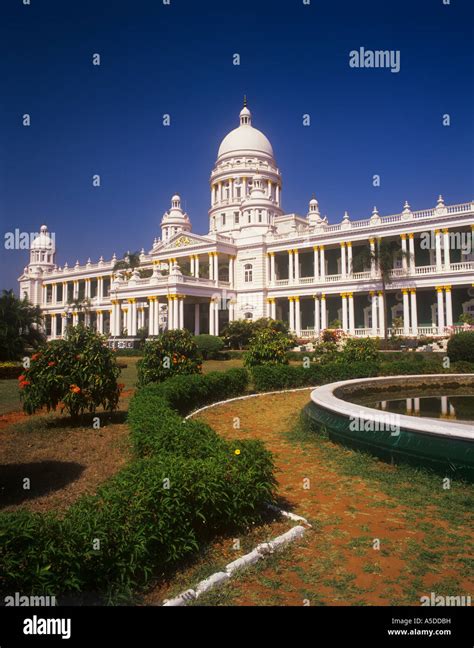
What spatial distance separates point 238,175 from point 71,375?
178 ft

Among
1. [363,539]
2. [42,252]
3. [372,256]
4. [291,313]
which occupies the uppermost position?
[42,252]

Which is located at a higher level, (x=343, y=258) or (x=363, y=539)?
(x=343, y=258)

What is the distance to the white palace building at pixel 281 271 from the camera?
37.1m

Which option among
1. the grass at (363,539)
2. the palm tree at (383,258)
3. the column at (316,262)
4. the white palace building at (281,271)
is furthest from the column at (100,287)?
the grass at (363,539)

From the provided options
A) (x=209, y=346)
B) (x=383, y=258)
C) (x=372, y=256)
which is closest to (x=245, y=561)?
(x=209, y=346)

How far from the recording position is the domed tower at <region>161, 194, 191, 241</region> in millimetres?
65438

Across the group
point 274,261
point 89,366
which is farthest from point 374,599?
point 274,261

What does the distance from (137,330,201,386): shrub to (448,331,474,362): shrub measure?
14.2 metres

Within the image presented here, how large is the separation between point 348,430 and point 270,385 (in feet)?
27.4

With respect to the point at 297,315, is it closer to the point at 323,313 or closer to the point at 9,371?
the point at 323,313

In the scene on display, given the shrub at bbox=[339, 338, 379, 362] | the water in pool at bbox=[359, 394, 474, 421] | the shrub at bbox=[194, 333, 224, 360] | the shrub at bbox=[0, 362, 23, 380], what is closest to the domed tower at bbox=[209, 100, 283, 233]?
the shrub at bbox=[194, 333, 224, 360]

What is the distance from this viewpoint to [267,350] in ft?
59.7

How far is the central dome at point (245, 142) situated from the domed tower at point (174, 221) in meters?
9.09

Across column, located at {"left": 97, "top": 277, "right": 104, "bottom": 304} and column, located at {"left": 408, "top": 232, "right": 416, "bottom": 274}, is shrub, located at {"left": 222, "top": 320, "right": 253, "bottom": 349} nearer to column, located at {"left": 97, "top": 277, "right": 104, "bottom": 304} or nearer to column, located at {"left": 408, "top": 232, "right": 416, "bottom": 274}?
column, located at {"left": 408, "top": 232, "right": 416, "bottom": 274}
